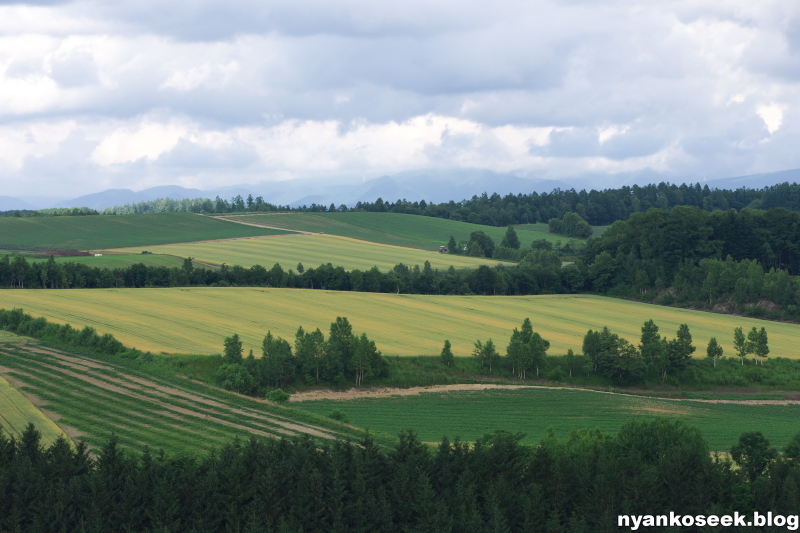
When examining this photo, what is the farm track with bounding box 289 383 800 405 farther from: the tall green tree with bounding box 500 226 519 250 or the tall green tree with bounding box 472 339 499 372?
the tall green tree with bounding box 500 226 519 250

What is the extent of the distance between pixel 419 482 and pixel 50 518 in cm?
1372

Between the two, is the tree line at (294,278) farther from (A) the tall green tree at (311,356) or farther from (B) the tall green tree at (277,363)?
(B) the tall green tree at (277,363)

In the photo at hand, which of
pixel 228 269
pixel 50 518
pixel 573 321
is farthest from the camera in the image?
pixel 228 269

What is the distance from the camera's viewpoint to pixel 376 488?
1230 inches

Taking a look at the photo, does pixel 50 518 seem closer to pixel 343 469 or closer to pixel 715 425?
pixel 343 469

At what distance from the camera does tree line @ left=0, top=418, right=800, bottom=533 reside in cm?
2819

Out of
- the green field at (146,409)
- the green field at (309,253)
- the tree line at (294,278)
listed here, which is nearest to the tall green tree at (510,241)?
the green field at (309,253)

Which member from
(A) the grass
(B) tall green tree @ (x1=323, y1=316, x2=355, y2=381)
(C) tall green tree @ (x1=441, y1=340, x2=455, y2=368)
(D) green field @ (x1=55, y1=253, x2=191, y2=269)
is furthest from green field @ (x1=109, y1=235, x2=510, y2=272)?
(A) the grass

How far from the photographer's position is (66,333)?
60.6 m

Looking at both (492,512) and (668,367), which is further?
(668,367)

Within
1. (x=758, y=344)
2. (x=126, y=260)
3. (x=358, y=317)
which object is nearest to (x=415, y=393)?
(x=358, y=317)

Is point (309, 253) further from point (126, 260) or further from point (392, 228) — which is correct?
point (392, 228)

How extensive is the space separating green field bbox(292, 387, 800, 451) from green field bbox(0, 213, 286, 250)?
3584 inches

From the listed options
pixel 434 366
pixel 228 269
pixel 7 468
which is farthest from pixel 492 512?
pixel 228 269
